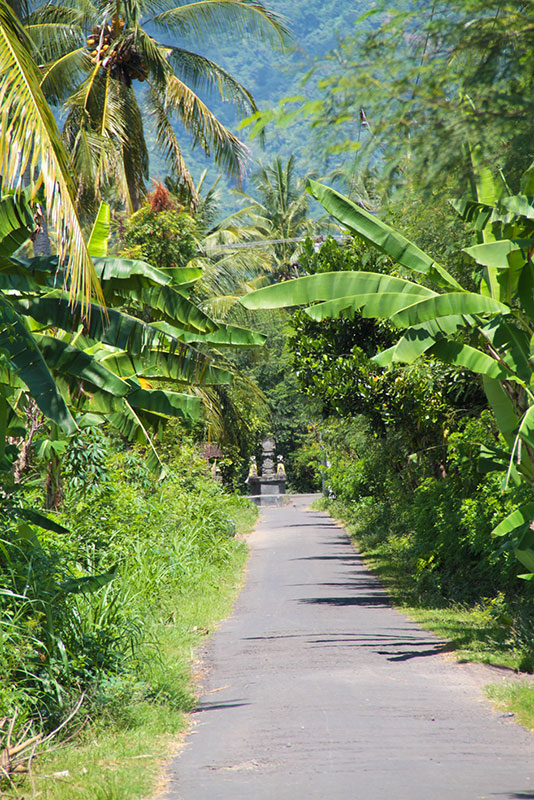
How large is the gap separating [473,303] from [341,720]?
156 inches

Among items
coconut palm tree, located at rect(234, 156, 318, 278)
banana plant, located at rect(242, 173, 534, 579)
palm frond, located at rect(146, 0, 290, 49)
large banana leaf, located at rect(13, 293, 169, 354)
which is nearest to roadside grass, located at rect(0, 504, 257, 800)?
large banana leaf, located at rect(13, 293, 169, 354)

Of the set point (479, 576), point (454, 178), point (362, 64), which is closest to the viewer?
point (362, 64)

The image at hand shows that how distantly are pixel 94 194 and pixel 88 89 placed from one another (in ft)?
8.44

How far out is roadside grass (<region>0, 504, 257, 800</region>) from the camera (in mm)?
5633

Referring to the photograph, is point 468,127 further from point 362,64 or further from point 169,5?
point 169,5

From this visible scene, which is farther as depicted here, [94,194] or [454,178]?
[94,194]

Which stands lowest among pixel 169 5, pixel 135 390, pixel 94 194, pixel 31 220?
pixel 135 390

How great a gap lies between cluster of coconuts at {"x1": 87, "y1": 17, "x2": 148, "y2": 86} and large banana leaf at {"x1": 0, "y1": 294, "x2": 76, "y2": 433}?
569 inches

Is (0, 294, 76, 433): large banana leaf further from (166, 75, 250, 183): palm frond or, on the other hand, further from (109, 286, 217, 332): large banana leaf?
(166, 75, 250, 183): palm frond

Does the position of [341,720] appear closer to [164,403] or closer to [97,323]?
[164,403]

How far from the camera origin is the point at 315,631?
11.4 m

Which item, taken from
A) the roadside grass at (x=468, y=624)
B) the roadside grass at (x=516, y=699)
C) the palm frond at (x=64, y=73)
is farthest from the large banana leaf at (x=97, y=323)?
the palm frond at (x=64, y=73)

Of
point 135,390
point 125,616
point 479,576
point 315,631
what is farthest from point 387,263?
point 125,616

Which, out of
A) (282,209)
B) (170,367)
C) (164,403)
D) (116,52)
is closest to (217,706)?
(164,403)
